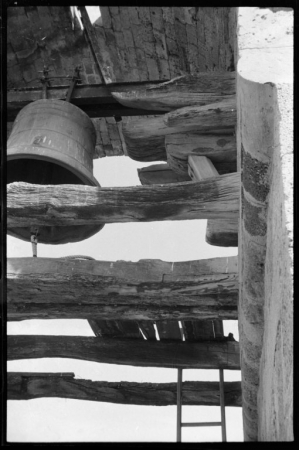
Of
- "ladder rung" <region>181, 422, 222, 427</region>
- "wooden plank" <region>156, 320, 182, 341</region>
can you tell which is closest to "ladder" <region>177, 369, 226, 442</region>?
"ladder rung" <region>181, 422, 222, 427</region>

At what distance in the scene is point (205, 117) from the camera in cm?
406

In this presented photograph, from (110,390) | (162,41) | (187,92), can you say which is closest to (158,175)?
(187,92)

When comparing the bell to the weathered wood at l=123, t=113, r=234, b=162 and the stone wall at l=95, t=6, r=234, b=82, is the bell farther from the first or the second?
the stone wall at l=95, t=6, r=234, b=82

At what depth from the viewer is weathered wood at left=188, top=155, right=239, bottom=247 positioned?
3.69 meters

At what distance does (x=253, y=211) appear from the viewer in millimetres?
2607

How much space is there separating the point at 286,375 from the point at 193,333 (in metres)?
2.46

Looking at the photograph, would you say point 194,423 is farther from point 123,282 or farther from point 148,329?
point 123,282

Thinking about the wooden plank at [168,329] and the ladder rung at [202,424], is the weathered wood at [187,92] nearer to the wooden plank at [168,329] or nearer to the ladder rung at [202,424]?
the wooden plank at [168,329]

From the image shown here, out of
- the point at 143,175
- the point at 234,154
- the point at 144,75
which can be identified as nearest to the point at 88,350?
the point at 143,175

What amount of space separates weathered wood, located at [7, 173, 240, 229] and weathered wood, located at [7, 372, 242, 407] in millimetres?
1560

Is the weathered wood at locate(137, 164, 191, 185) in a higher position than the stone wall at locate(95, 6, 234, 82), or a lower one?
lower

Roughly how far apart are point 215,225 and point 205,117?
62 centimetres

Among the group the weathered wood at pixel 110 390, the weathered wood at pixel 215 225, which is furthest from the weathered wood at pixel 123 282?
the weathered wood at pixel 110 390

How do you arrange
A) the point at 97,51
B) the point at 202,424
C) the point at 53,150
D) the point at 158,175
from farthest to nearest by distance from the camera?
the point at 97,51, the point at 158,175, the point at 202,424, the point at 53,150
